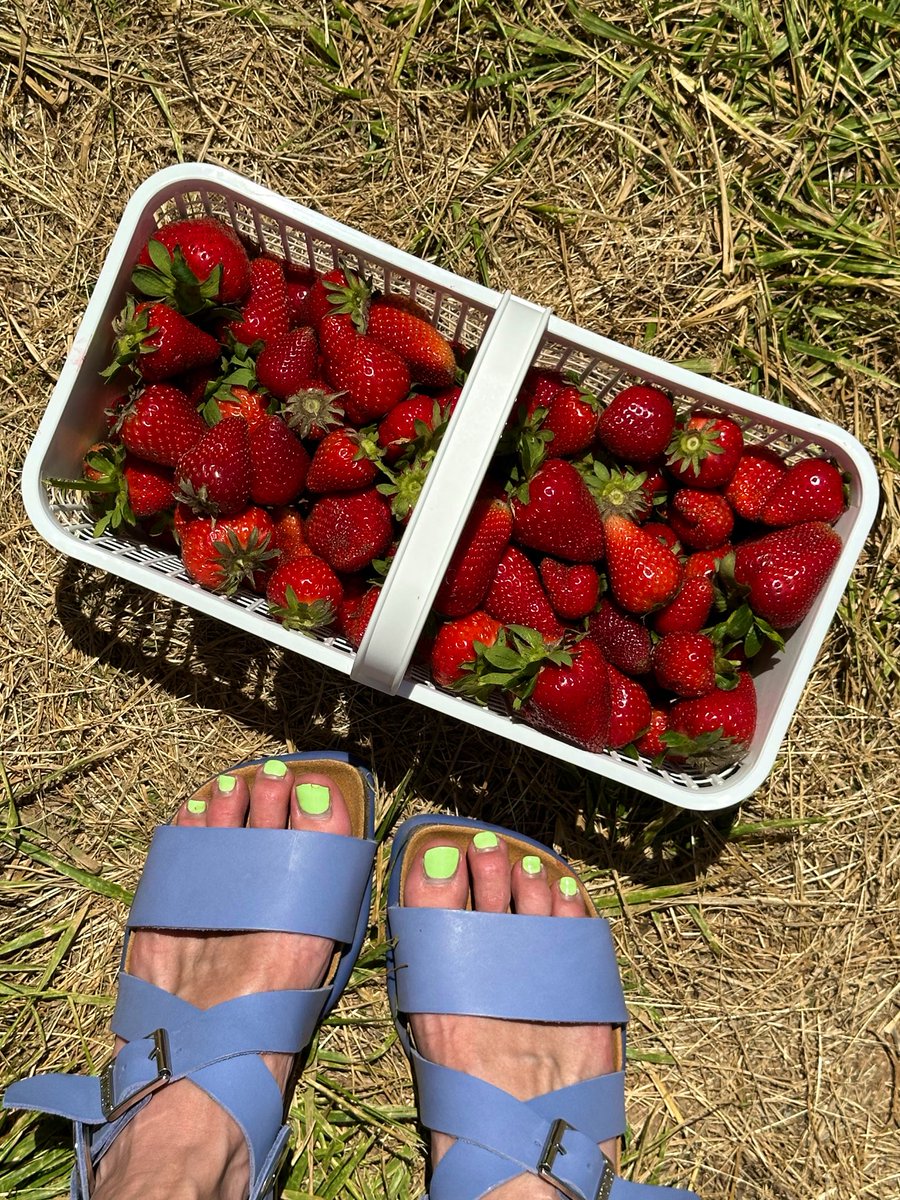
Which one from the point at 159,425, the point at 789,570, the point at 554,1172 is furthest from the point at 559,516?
the point at 554,1172

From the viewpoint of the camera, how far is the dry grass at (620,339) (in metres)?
1.54

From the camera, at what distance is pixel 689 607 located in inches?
50.7

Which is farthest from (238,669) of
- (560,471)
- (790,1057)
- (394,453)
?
(790,1057)

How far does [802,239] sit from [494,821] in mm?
1157

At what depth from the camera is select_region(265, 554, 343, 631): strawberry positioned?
120cm

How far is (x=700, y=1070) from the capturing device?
1635 mm

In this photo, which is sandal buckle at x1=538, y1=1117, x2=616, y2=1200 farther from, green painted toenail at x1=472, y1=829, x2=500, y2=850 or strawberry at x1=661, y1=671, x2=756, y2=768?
strawberry at x1=661, y1=671, x2=756, y2=768

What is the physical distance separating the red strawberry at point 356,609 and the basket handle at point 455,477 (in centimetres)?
24

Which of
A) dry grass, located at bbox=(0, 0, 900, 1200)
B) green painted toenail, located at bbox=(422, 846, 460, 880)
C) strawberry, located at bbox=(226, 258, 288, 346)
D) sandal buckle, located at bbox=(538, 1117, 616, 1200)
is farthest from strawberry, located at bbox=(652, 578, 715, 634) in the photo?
sandal buckle, located at bbox=(538, 1117, 616, 1200)

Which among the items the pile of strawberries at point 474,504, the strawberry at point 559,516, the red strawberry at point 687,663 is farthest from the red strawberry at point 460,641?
the red strawberry at point 687,663

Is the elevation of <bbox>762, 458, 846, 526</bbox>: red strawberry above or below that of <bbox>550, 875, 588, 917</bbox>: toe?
above

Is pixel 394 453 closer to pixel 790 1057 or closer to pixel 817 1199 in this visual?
pixel 790 1057

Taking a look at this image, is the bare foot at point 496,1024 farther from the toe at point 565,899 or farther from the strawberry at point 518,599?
the strawberry at point 518,599

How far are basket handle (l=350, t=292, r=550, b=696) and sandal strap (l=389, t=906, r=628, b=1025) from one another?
2.27ft
